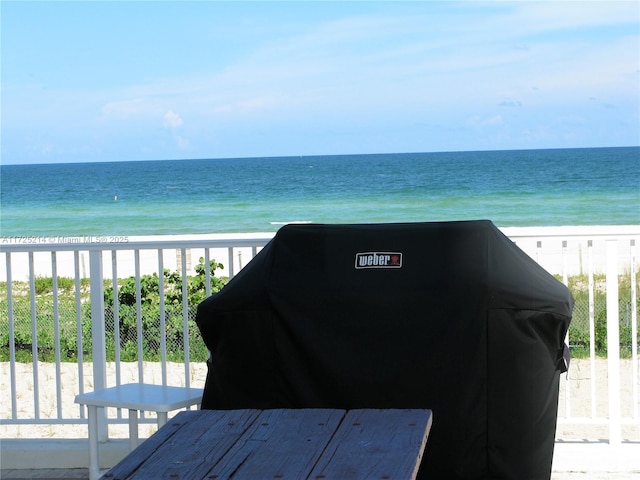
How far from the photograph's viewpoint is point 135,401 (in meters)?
3.42

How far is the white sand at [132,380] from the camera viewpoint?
5438mm

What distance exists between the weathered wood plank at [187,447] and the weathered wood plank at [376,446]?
0.25 metres

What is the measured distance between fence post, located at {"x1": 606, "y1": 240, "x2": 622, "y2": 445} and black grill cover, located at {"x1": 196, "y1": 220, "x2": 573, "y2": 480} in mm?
1250

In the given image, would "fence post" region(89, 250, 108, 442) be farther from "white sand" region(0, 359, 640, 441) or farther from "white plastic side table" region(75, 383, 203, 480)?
"white sand" region(0, 359, 640, 441)

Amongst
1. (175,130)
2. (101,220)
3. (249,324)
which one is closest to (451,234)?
(249,324)

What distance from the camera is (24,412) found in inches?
239

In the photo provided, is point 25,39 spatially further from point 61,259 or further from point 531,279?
point 531,279

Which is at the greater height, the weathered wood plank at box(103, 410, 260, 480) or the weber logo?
the weber logo

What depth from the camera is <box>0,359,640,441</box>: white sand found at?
5.44m

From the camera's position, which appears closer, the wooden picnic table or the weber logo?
the wooden picnic table

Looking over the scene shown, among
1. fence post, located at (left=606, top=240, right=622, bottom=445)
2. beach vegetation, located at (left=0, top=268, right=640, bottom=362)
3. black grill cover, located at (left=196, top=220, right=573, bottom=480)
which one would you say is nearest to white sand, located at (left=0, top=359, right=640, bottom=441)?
beach vegetation, located at (left=0, top=268, right=640, bottom=362)

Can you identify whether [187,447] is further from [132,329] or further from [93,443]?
[132,329]

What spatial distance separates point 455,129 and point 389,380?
38.7 meters

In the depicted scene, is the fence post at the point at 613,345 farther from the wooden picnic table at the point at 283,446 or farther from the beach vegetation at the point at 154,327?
the beach vegetation at the point at 154,327
